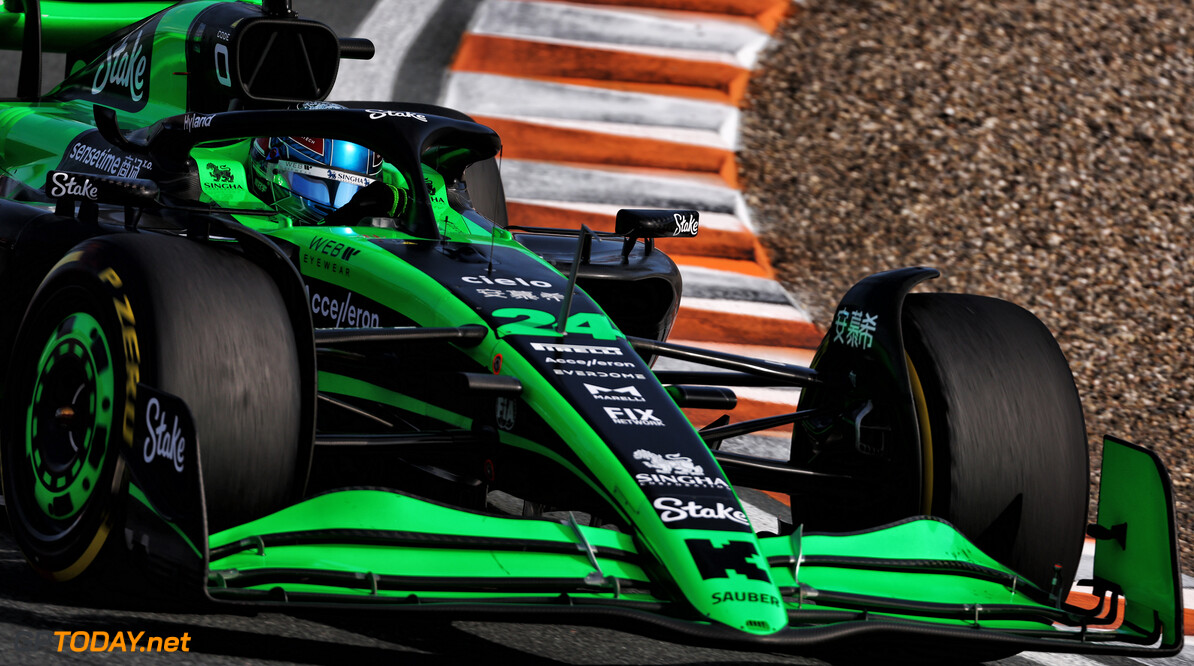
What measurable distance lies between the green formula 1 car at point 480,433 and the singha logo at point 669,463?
12 millimetres

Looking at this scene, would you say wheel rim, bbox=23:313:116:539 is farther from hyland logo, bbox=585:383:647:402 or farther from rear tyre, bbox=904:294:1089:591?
rear tyre, bbox=904:294:1089:591

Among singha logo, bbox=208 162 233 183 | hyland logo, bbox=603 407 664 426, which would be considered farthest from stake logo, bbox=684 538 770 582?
singha logo, bbox=208 162 233 183

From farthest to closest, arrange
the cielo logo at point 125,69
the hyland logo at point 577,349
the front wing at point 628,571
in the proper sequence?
the cielo logo at point 125,69, the hyland logo at point 577,349, the front wing at point 628,571

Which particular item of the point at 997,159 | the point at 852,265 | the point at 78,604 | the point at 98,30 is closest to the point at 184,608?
the point at 78,604

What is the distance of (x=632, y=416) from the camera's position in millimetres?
3574

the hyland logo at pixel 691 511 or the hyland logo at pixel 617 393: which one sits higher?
the hyland logo at pixel 617 393

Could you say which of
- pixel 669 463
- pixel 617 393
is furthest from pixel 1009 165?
pixel 669 463

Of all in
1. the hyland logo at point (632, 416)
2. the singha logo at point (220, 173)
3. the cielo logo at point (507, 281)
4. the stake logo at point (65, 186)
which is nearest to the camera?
the hyland logo at point (632, 416)

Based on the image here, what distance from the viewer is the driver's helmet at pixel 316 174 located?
4754 mm

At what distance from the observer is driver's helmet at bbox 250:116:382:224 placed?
475 centimetres

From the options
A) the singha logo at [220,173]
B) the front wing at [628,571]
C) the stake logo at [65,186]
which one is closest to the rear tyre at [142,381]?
the front wing at [628,571]

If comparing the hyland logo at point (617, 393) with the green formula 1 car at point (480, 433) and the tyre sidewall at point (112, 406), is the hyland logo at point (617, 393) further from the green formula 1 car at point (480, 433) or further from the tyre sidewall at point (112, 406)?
the tyre sidewall at point (112, 406)

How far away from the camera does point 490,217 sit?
6.21m

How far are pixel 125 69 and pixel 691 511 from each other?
358 centimetres
